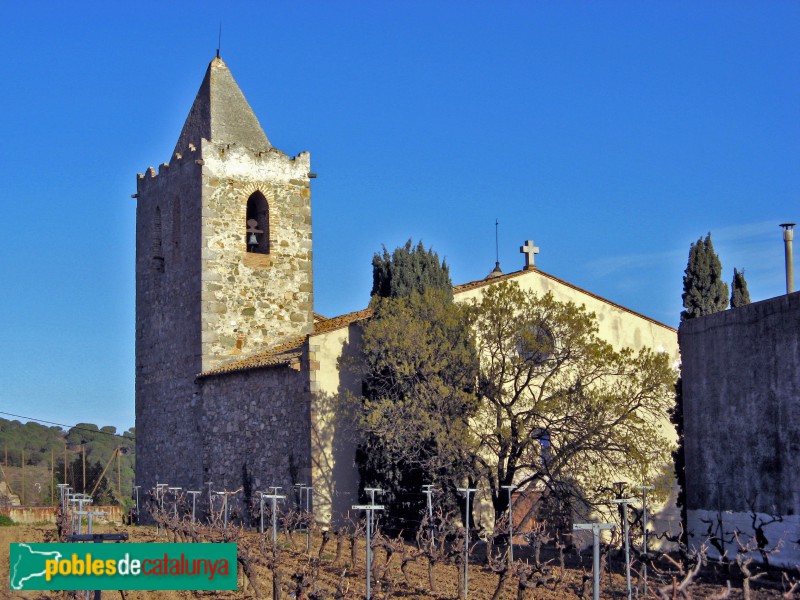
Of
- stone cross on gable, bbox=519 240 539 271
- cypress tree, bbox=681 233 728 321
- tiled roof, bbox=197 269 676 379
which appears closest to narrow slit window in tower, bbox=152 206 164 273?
tiled roof, bbox=197 269 676 379

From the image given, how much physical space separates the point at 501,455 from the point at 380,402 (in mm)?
2834

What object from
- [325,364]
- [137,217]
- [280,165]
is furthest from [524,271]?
[137,217]

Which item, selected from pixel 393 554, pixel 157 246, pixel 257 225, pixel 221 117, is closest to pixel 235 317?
pixel 257 225

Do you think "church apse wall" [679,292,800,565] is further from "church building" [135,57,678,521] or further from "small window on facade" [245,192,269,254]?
"small window on facade" [245,192,269,254]

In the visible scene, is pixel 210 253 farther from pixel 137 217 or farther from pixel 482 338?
pixel 482 338

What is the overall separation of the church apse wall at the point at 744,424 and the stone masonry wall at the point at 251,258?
11976mm

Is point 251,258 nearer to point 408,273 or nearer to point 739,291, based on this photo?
point 408,273

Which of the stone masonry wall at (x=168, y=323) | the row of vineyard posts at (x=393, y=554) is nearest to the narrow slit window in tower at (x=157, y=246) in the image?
the stone masonry wall at (x=168, y=323)

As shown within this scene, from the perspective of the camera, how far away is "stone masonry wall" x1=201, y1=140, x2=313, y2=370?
30.7 metres

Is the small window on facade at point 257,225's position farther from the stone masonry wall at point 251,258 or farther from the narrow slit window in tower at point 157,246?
the narrow slit window in tower at point 157,246

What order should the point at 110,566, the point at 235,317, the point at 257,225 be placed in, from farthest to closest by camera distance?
the point at 257,225
the point at 235,317
the point at 110,566

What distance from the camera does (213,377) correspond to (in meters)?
30.3

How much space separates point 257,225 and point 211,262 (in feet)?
6.39

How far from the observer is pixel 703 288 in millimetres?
27000
